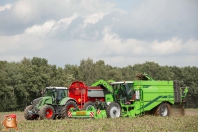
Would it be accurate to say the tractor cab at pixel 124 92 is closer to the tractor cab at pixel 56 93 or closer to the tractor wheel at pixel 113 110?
the tractor wheel at pixel 113 110

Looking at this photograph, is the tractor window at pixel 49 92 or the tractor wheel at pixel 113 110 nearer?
the tractor wheel at pixel 113 110

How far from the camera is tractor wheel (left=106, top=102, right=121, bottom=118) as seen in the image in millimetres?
23000

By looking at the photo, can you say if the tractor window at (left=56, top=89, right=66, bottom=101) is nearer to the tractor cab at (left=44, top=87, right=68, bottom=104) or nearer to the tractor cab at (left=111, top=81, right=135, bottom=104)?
A: the tractor cab at (left=44, top=87, right=68, bottom=104)

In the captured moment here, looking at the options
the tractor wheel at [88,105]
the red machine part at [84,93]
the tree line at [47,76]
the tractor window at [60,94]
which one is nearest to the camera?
the tractor wheel at [88,105]

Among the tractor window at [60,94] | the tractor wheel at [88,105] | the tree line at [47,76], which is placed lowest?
the tractor wheel at [88,105]

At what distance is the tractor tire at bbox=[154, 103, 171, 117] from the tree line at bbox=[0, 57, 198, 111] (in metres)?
20.5

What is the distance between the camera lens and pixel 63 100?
955 inches

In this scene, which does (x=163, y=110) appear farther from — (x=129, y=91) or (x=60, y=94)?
(x=60, y=94)

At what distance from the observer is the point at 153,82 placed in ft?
83.0

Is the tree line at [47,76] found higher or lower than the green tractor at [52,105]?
higher

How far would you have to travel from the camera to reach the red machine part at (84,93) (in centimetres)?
2578

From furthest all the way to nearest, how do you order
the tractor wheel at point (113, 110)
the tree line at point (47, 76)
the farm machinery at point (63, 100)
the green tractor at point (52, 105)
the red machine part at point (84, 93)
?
the tree line at point (47, 76) < the red machine part at point (84, 93) < the farm machinery at point (63, 100) < the green tractor at point (52, 105) < the tractor wheel at point (113, 110)

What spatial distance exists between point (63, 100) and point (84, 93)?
80.2 inches

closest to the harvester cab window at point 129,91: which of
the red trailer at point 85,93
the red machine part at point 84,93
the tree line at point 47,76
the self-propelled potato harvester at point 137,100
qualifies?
the self-propelled potato harvester at point 137,100
